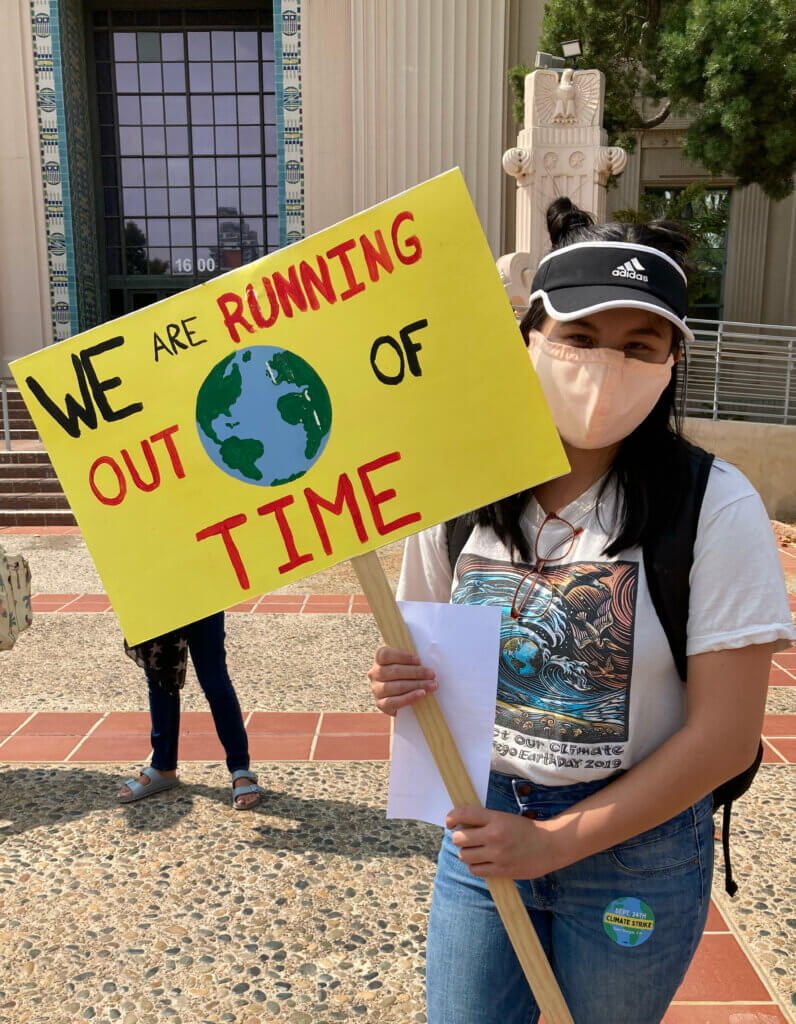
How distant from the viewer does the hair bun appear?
1.24 m

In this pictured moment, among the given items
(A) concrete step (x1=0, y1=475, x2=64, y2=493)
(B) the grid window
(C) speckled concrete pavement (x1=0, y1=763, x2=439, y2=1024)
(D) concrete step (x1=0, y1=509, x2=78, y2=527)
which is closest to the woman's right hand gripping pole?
(C) speckled concrete pavement (x1=0, y1=763, x2=439, y2=1024)

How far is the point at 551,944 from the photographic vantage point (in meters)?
1.17

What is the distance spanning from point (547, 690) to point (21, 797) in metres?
2.52

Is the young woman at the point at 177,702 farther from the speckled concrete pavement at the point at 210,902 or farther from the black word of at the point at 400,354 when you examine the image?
the black word of at the point at 400,354

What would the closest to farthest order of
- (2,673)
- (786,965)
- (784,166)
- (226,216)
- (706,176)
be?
1. (786,965)
2. (2,673)
3. (784,166)
4. (706,176)
5. (226,216)

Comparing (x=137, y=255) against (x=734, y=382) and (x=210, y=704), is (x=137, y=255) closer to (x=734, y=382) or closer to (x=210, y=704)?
(x=734, y=382)

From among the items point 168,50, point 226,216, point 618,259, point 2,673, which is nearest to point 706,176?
point 226,216

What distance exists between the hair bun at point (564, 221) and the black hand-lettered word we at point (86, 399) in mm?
669

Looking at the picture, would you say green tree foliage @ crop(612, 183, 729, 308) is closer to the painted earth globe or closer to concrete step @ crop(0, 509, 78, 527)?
concrete step @ crop(0, 509, 78, 527)

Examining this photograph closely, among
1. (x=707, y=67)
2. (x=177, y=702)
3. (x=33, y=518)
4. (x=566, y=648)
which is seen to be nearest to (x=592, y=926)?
(x=566, y=648)

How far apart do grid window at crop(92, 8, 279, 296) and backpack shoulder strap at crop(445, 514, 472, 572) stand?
14.1 meters

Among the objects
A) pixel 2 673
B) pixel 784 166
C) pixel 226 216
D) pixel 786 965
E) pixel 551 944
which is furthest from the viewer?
pixel 226 216

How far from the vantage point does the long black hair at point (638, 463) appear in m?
1.07

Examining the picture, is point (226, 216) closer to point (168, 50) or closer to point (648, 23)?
point (168, 50)
